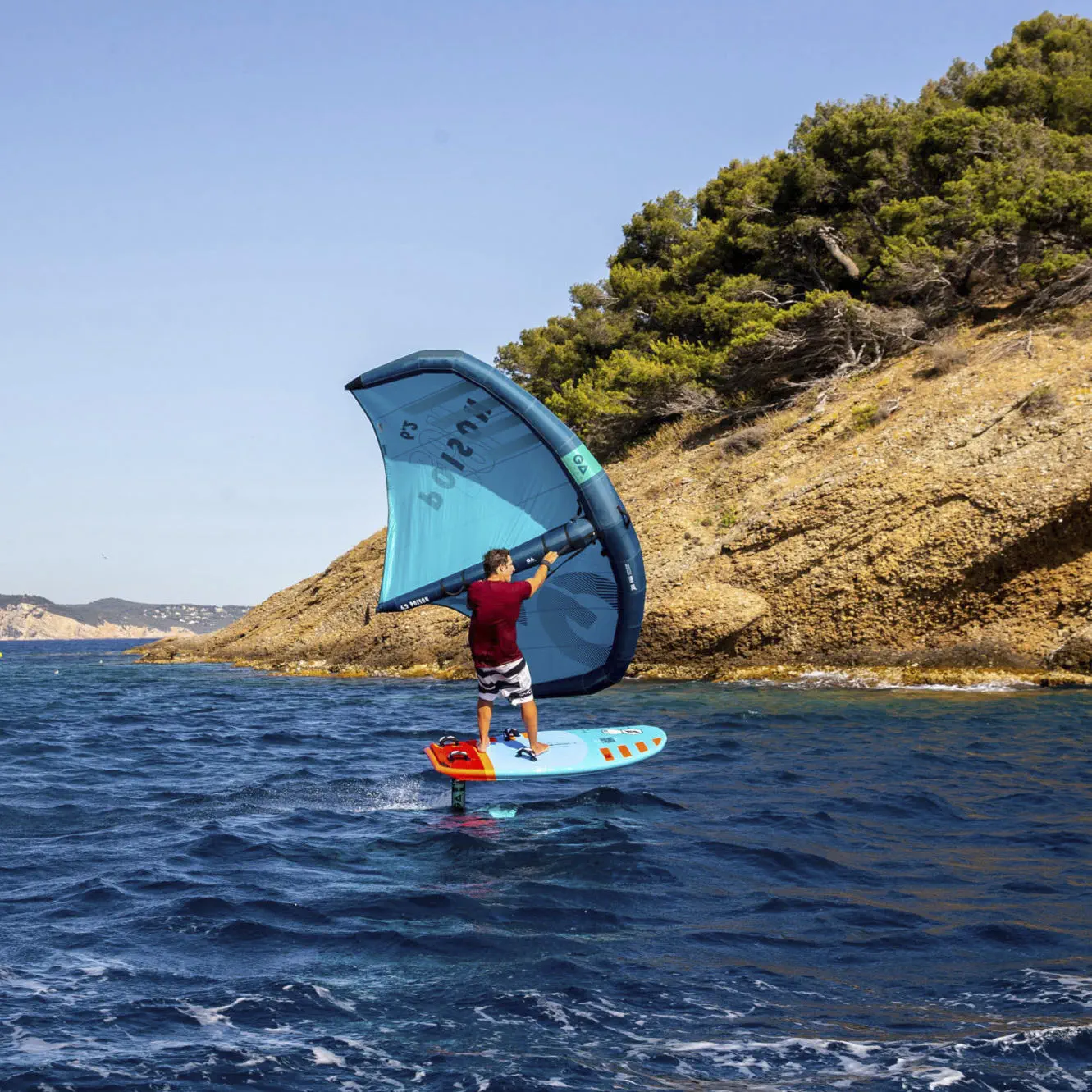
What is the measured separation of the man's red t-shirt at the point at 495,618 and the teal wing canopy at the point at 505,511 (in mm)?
1352

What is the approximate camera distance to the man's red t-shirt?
10117mm

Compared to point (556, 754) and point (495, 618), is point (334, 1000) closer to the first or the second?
point (495, 618)

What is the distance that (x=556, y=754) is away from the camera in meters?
11.1

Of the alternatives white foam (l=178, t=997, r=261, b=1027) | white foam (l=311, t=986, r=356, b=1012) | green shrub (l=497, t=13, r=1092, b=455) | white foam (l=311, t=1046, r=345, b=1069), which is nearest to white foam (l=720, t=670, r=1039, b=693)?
green shrub (l=497, t=13, r=1092, b=455)

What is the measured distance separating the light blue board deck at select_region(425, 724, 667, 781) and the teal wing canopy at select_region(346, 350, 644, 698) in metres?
0.79

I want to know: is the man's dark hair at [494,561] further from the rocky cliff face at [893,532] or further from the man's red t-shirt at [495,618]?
the rocky cliff face at [893,532]

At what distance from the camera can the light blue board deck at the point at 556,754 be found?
34.0 feet

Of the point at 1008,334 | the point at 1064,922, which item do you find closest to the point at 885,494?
the point at 1008,334

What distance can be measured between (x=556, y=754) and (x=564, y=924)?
430 centimetres

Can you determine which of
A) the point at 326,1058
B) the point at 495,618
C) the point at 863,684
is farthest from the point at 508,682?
the point at 863,684

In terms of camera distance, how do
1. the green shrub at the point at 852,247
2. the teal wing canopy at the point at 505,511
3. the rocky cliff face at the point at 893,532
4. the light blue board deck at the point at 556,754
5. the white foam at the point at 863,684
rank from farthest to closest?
1. the green shrub at the point at 852,247
2. the rocky cliff face at the point at 893,532
3. the white foam at the point at 863,684
4. the teal wing canopy at the point at 505,511
5. the light blue board deck at the point at 556,754

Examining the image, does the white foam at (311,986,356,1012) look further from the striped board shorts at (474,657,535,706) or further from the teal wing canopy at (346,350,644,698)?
the teal wing canopy at (346,350,644,698)

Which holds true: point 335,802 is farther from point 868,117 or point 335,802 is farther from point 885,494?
point 868,117

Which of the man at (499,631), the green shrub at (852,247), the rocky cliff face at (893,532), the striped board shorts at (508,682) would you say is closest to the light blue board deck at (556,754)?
the man at (499,631)
